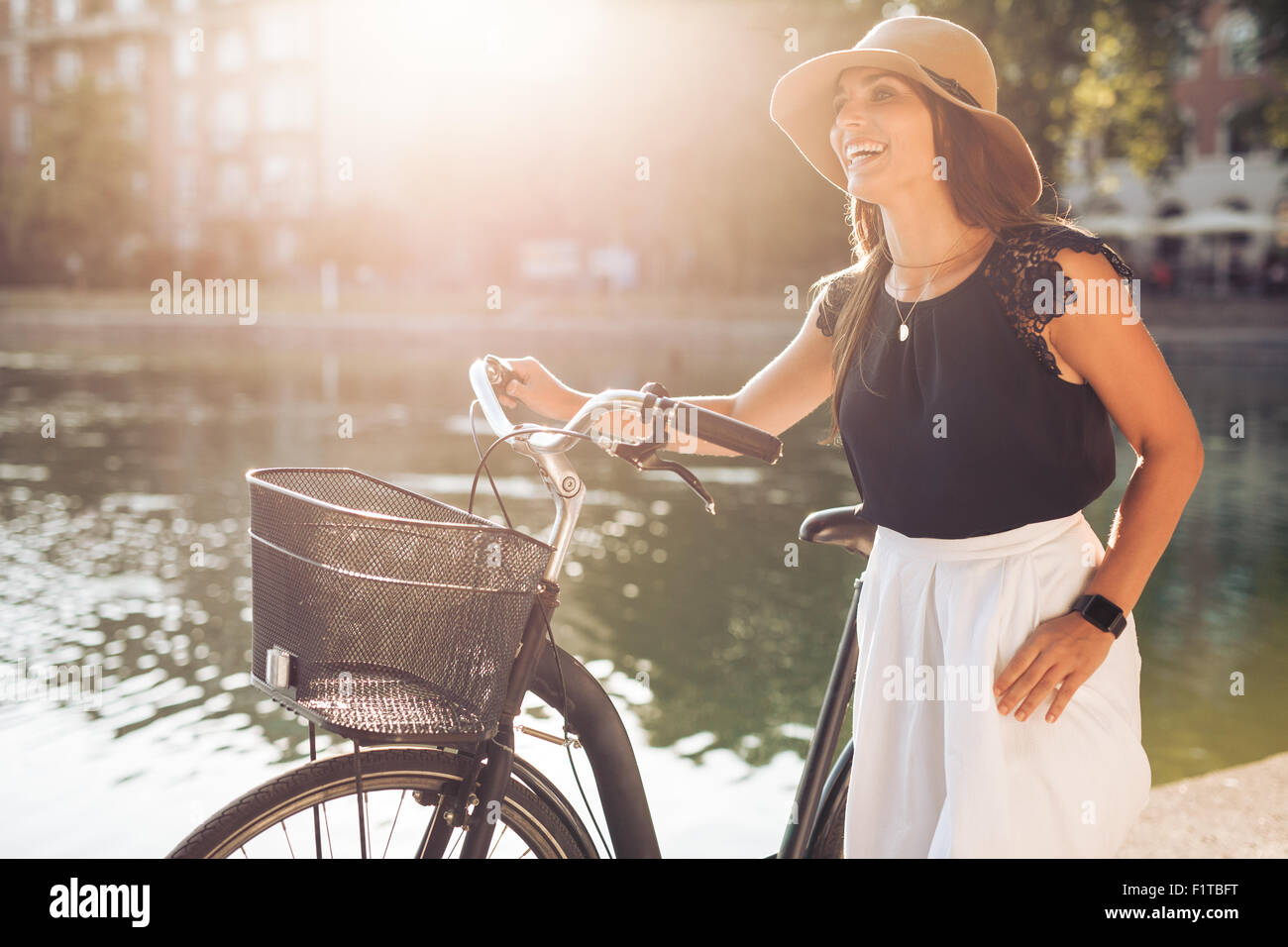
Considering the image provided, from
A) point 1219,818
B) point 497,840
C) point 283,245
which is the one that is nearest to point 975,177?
point 497,840

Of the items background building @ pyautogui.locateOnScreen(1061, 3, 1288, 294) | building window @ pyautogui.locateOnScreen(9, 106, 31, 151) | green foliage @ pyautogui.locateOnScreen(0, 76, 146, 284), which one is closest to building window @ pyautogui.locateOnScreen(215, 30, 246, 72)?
building window @ pyautogui.locateOnScreen(9, 106, 31, 151)

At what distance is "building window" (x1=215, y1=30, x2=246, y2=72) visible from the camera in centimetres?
5469

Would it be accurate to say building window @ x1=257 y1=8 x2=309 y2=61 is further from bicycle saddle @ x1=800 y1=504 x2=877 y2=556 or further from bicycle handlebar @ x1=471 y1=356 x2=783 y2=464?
bicycle handlebar @ x1=471 y1=356 x2=783 y2=464

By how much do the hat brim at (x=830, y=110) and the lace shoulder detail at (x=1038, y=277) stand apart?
0.38ft

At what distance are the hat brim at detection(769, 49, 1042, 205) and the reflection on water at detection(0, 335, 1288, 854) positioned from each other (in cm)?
224

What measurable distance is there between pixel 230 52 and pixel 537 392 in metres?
57.8

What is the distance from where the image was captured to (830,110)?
216 centimetres

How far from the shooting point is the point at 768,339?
982 inches

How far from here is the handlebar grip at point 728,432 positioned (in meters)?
1.69
